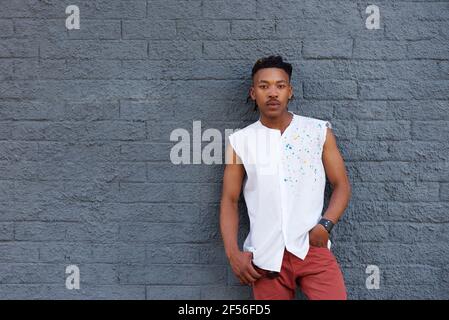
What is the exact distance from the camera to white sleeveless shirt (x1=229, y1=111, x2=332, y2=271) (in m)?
3.46

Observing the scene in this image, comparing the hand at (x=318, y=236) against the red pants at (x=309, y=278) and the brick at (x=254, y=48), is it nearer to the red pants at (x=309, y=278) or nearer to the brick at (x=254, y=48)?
the red pants at (x=309, y=278)

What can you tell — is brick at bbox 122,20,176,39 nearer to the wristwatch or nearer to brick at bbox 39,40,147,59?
brick at bbox 39,40,147,59

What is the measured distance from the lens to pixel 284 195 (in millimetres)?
3486

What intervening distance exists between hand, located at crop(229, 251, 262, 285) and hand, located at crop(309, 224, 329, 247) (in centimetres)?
37

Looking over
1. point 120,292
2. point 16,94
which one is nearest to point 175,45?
point 16,94

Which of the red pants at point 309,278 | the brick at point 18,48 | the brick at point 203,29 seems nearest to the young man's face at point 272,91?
the brick at point 203,29

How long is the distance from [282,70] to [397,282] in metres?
1.63

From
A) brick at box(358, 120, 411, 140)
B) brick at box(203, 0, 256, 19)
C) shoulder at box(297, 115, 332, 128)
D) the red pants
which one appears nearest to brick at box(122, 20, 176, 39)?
brick at box(203, 0, 256, 19)

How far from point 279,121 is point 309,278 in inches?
37.4

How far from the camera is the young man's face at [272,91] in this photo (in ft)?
11.5

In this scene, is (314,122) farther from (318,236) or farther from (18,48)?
(18,48)

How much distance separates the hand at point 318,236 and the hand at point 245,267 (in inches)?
14.6

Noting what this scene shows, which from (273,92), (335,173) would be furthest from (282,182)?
(273,92)

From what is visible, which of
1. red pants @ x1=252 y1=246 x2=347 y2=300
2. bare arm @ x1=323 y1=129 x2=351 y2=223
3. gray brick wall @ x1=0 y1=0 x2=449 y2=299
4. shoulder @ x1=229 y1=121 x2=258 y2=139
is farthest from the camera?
gray brick wall @ x1=0 y1=0 x2=449 y2=299
